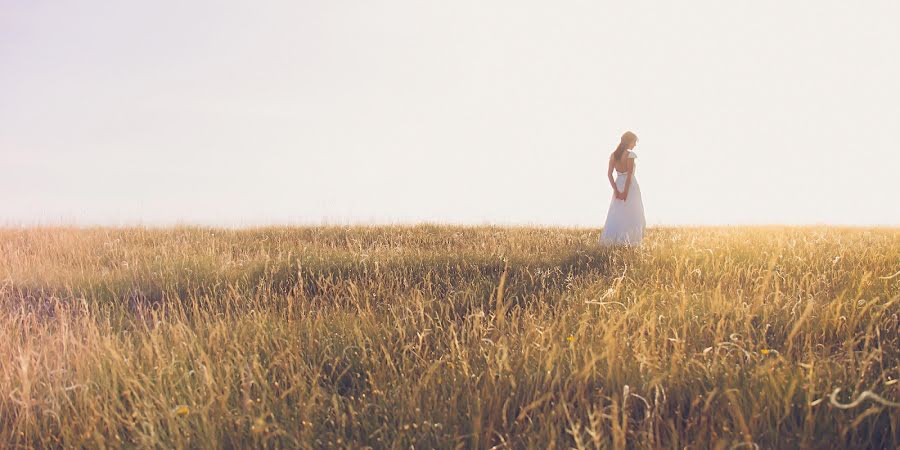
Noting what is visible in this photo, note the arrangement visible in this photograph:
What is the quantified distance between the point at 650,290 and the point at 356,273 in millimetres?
2981

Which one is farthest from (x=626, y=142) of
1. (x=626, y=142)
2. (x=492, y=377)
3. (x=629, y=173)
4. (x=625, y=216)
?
(x=492, y=377)

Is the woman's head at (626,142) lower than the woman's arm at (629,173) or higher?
higher

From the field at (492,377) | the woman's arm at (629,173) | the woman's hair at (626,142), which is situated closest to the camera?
the field at (492,377)

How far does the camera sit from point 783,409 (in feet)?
8.46

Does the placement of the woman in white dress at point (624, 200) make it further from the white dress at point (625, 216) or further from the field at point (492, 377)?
the field at point (492, 377)

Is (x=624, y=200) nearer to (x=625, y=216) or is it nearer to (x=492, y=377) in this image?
(x=625, y=216)

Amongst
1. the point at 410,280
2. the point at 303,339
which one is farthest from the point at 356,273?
the point at 303,339

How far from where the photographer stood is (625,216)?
10.5 m

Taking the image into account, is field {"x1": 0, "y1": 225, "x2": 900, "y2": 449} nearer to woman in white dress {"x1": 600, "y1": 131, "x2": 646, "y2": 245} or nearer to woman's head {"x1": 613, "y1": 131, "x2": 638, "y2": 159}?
woman in white dress {"x1": 600, "y1": 131, "x2": 646, "y2": 245}

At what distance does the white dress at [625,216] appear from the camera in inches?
408

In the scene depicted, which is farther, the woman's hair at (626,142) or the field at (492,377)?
the woman's hair at (626,142)

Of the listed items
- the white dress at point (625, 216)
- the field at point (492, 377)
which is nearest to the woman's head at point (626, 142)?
the white dress at point (625, 216)

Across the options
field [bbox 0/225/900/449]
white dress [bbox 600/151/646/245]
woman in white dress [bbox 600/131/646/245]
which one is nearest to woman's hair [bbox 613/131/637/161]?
woman in white dress [bbox 600/131/646/245]

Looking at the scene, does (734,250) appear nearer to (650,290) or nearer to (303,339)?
(650,290)
